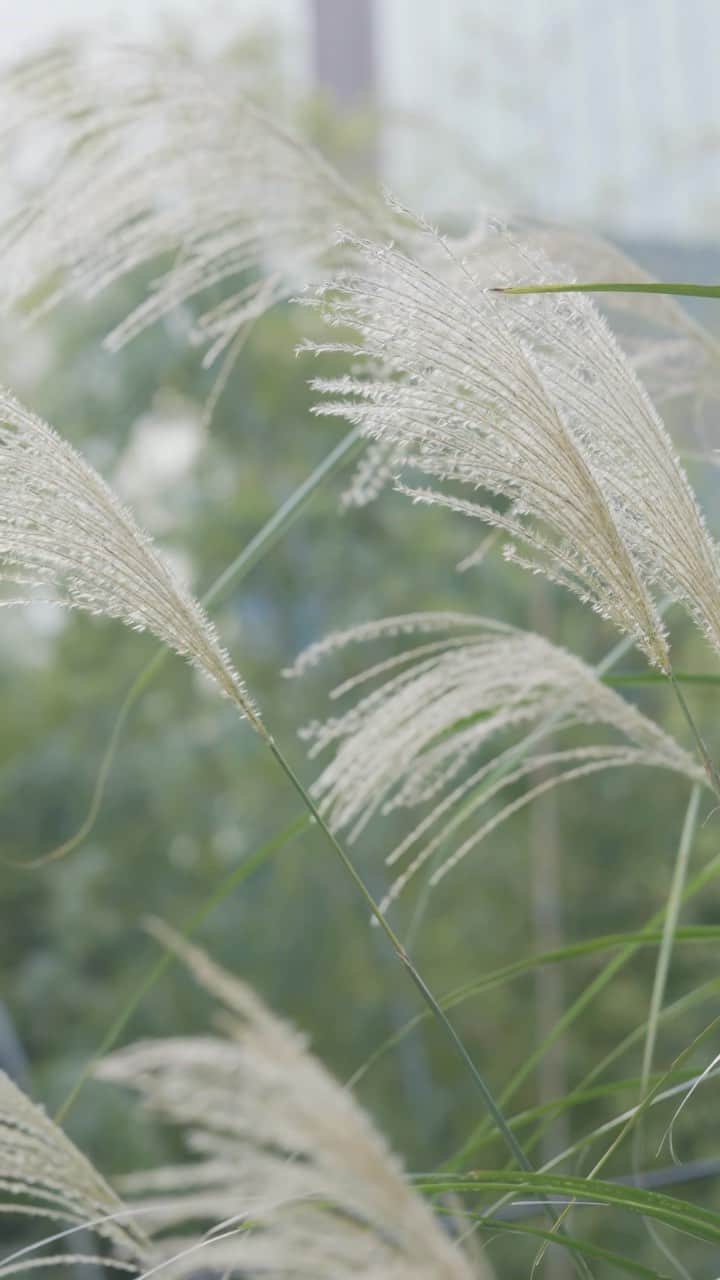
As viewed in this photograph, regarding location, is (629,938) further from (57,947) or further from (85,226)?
(57,947)

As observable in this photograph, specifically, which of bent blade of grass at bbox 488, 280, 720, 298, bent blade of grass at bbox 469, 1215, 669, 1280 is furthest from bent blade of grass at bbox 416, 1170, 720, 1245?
bent blade of grass at bbox 488, 280, 720, 298

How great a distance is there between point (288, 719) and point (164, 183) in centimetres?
317

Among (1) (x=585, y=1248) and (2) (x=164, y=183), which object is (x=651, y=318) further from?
(1) (x=585, y=1248)

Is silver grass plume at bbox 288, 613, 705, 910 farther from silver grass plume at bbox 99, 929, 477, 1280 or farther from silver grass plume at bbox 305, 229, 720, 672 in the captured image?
silver grass plume at bbox 99, 929, 477, 1280

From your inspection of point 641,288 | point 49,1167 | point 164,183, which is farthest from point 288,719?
point 641,288

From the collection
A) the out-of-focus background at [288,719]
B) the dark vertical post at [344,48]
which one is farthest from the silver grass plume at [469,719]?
the dark vertical post at [344,48]

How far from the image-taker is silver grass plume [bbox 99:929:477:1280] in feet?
1.01

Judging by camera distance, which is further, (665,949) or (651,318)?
(651,318)

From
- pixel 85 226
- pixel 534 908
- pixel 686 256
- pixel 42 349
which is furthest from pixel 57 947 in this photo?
pixel 85 226

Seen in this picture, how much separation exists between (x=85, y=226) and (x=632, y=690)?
146 inches

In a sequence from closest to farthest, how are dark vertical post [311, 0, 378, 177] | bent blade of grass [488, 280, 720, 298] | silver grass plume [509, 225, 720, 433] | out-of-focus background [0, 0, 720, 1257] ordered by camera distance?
bent blade of grass [488, 280, 720, 298]
silver grass plume [509, 225, 720, 433]
out-of-focus background [0, 0, 720, 1257]
dark vertical post [311, 0, 378, 177]

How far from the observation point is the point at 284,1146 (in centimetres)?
33

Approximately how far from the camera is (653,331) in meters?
3.39

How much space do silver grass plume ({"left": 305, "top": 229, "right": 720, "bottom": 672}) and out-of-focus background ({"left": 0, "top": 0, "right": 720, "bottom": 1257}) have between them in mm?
3363
